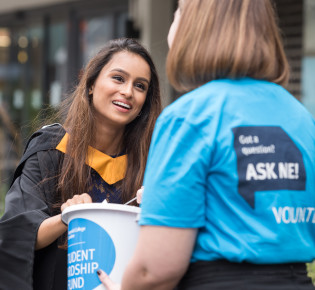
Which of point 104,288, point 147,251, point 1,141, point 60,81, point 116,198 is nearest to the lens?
point 147,251

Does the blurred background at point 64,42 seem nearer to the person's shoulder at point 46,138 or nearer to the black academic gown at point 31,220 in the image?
the person's shoulder at point 46,138

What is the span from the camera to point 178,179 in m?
1.53

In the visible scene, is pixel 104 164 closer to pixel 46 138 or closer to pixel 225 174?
pixel 46 138

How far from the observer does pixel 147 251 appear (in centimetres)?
154

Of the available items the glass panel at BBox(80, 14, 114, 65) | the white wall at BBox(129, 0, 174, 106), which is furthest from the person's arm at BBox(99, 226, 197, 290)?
the glass panel at BBox(80, 14, 114, 65)

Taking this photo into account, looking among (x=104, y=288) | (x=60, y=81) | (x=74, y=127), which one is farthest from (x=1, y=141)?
(x=104, y=288)

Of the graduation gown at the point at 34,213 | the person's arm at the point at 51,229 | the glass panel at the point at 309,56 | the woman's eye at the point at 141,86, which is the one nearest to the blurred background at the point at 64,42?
the glass panel at the point at 309,56

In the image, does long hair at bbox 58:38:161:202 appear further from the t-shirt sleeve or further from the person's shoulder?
the t-shirt sleeve

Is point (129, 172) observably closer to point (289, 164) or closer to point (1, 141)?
Answer: point (289, 164)

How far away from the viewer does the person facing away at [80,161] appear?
2334 millimetres

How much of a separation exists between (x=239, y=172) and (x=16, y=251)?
1.17m

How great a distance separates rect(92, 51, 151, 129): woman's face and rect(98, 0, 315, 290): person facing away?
3.52 feet

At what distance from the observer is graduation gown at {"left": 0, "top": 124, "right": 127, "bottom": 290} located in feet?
7.63

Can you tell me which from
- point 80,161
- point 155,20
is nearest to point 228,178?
point 80,161
